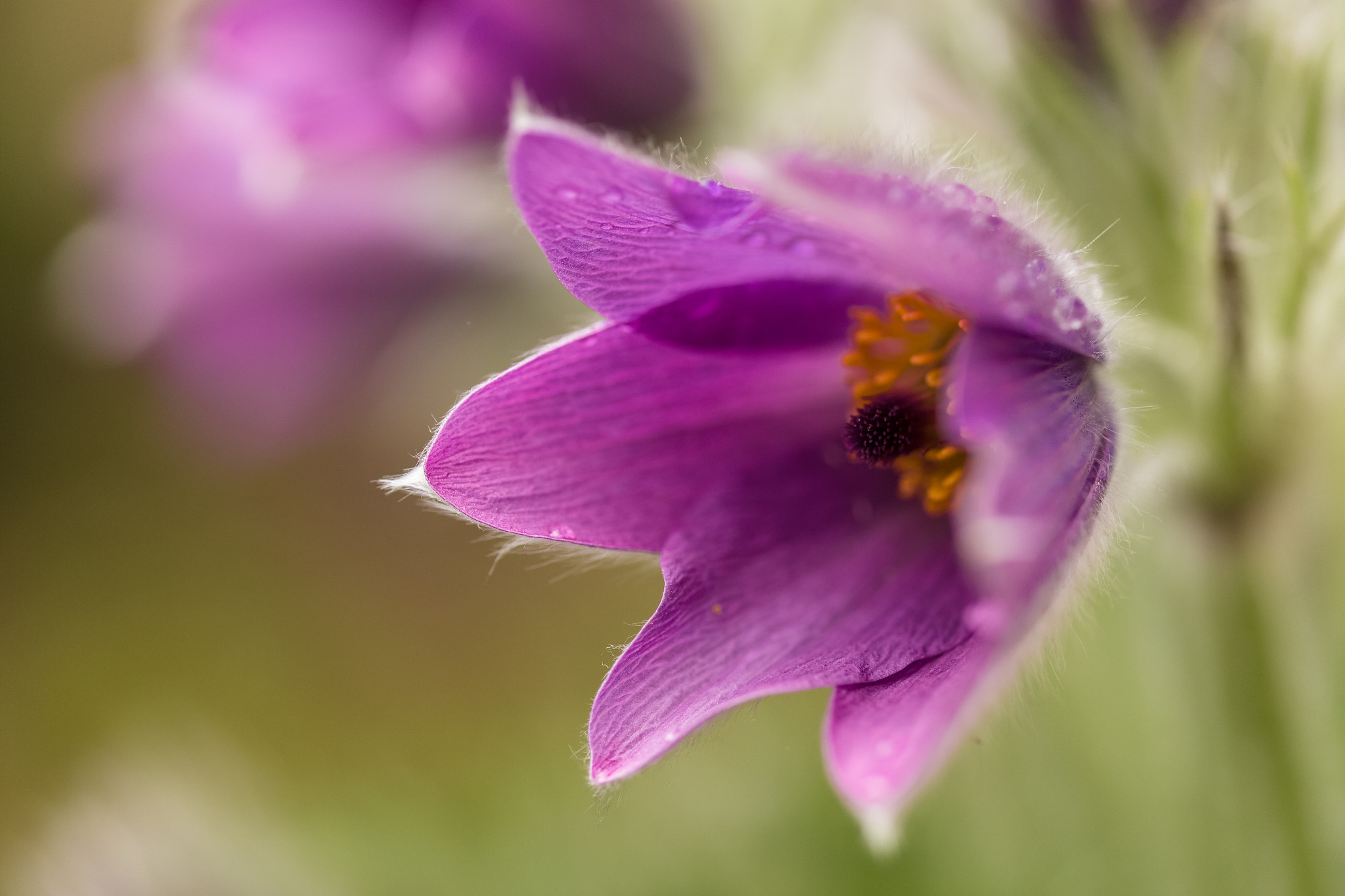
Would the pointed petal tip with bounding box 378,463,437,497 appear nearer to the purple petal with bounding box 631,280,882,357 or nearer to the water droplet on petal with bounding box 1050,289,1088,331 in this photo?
the purple petal with bounding box 631,280,882,357

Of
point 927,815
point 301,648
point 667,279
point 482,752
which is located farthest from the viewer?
point 301,648

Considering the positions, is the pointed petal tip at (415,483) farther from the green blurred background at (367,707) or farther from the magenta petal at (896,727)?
the magenta petal at (896,727)

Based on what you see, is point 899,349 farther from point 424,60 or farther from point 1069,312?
point 424,60

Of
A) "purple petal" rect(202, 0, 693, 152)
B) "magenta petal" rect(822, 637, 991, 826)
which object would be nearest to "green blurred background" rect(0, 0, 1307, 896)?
"magenta petal" rect(822, 637, 991, 826)

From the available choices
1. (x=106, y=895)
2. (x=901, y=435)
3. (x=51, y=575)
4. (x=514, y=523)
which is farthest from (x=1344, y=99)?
(x=51, y=575)

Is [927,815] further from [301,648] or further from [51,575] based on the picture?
[51,575]
